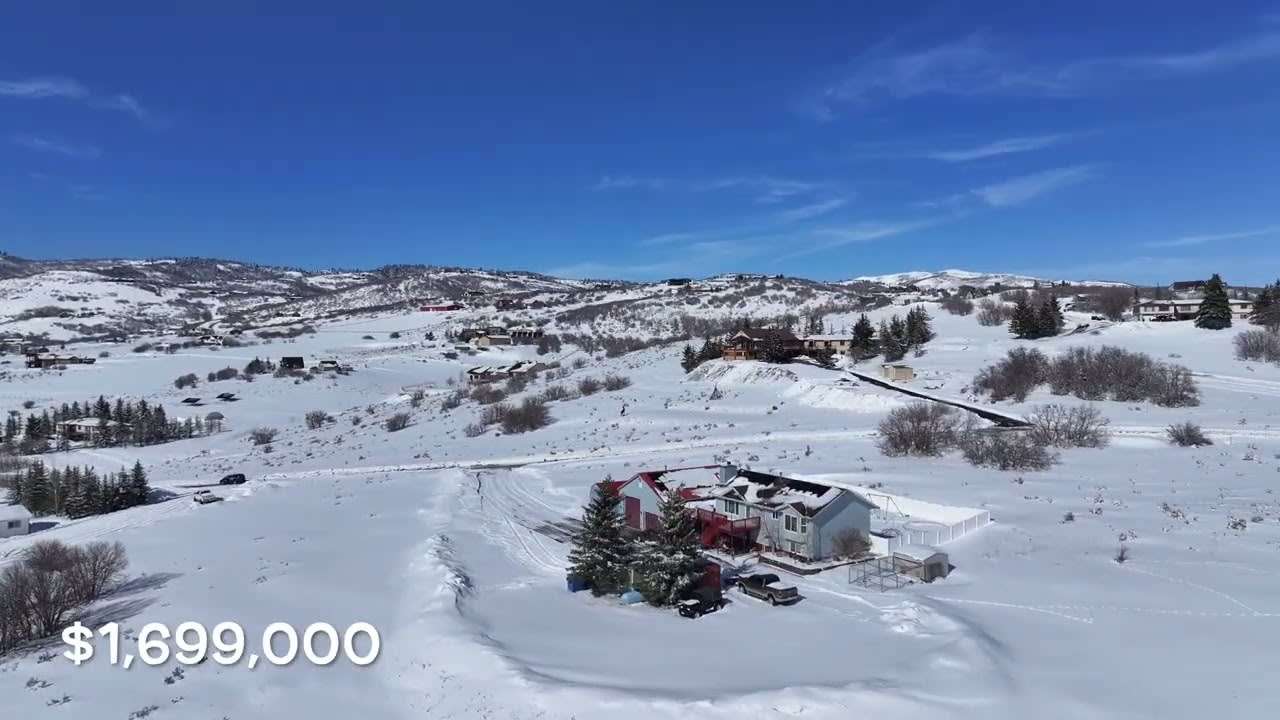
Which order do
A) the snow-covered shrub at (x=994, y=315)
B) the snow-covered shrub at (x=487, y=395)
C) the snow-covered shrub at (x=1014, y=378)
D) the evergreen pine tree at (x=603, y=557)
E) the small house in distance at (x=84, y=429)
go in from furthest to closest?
the snow-covered shrub at (x=994, y=315), the snow-covered shrub at (x=487, y=395), the small house in distance at (x=84, y=429), the snow-covered shrub at (x=1014, y=378), the evergreen pine tree at (x=603, y=557)

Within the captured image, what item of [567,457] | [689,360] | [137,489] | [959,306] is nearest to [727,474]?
[567,457]

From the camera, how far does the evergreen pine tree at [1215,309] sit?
249ft

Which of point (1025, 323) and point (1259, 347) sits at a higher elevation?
point (1025, 323)

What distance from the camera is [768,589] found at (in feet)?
73.3

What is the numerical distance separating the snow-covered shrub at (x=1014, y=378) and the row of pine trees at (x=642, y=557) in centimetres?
4220

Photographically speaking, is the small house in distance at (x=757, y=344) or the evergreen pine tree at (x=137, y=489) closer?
the evergreen pine tree at (x=137, y=489)

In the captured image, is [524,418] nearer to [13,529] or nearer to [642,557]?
[13,529]

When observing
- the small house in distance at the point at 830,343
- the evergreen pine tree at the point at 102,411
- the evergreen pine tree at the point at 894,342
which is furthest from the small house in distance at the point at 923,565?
the evergreen pine tree at the point at 102,411

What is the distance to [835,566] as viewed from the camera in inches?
1003

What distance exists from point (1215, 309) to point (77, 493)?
3827 inches

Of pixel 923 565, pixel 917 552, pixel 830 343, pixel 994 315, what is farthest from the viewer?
→ pixel 994 315

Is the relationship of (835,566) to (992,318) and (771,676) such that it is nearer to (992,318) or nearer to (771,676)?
(771,676)

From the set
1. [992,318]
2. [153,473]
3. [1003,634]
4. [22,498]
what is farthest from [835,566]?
[992,318]

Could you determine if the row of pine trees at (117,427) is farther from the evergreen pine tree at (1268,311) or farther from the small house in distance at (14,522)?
the evergreen pine tree at (1268,311)
